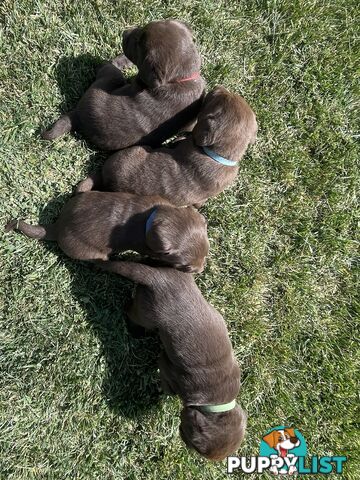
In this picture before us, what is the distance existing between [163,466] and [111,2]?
4897 millimetres

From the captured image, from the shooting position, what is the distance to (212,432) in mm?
4410

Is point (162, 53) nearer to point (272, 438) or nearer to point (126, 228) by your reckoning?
point (126, 228)

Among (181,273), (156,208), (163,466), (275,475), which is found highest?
(156,208)

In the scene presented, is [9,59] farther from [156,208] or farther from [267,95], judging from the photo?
[267,95]

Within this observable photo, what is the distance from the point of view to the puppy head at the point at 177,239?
13.9 feet

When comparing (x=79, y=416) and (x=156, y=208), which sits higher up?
(x=156, y=208)

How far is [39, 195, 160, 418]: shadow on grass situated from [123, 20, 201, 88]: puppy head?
149 cm

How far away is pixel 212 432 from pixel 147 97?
10.2 ft

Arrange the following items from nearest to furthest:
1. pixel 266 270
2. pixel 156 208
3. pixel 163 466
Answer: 1. pixel 156 208
2. pixel 163 466
3. pixel 266 270

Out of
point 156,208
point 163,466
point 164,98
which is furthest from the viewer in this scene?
point 163,466

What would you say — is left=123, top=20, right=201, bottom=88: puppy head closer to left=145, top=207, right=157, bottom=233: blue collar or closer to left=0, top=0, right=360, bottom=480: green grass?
left=0, top=0, right=360, bottom=480: green grass

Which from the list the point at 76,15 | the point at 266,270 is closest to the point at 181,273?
the point at 266,270

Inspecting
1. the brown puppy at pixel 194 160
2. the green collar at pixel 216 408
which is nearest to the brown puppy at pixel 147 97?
the brown puppy at pixel 194 160

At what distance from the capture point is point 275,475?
5453 mm
